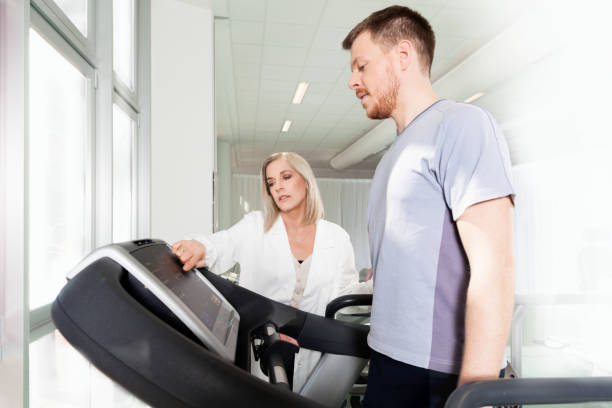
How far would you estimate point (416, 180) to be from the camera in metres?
0.87

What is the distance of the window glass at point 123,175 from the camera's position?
2.59m

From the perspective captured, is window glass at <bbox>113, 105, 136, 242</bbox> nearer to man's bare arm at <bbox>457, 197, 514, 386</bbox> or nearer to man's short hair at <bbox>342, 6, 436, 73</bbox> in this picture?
man's short hair at <bbox>342, 6, 436, 73</bbox>

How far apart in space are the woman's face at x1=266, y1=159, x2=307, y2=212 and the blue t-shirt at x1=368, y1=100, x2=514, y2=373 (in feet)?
3.66

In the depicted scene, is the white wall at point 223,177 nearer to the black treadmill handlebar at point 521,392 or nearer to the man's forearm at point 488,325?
the man's forearm at point 488,325

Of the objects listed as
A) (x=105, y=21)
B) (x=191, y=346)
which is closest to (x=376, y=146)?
(x=105, y=21)

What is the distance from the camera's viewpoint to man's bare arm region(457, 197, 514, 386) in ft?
2.44

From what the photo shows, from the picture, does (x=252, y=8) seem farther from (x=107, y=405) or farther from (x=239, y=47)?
(x=107, y=405)

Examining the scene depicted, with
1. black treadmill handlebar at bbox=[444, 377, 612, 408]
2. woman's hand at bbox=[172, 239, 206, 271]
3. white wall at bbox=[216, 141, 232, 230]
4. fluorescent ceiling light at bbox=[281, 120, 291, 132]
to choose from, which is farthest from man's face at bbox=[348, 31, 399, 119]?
white wall at bbox=[216, 141, 232, 230]

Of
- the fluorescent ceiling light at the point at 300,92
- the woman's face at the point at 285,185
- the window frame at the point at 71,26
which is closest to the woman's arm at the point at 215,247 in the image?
the woman's face at the point at 285,185

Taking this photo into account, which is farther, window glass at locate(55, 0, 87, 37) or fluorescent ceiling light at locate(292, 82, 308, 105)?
fluorescent ceiling light at locate(292, 82, 308, 105)

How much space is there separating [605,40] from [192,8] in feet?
10.9

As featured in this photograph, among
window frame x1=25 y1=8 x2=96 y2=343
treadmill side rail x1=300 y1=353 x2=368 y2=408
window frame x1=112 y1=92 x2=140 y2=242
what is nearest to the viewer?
treadmill side rail x1=300 y1=353 x2=368 y2=408

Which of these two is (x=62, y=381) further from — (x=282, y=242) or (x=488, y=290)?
(x=488, y=290)

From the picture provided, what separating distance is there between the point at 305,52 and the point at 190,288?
4207 mm
